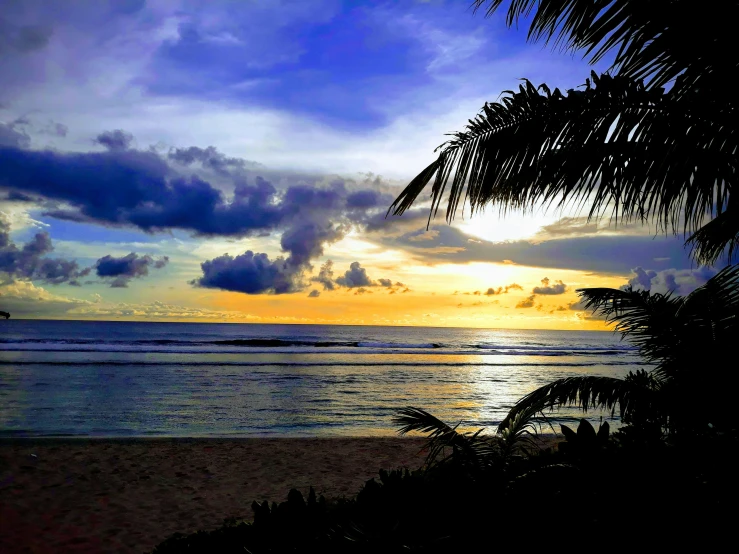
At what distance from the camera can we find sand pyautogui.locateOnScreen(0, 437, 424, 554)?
5.82m

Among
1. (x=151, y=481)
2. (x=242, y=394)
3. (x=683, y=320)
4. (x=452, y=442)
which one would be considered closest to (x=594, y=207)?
(x=452, y=442)

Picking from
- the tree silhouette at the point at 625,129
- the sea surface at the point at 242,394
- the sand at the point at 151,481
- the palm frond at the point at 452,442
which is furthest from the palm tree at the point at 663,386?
the sea surface at the point at 242,394

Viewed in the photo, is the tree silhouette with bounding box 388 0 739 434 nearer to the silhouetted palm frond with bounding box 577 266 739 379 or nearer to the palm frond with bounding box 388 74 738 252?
the palm frond with bounding box 388 74 738 252

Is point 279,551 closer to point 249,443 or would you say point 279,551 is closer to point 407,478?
point 407,478

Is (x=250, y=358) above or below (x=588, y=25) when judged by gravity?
below

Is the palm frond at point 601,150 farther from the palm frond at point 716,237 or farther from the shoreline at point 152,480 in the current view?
the shoreline at point 152,480

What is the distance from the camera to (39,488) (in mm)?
7273

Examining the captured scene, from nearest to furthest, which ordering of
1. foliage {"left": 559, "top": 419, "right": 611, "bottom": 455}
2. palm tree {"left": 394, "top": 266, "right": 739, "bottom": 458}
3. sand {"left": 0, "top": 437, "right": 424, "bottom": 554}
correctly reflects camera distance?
foliage {"left": 559, "top": 419, "right": 611, "bottom": 455} → palm tree {"left": 394, "top": 266, "right": 739, "bottom": 458} → sand {"left": 0, "top": 437, "right": 424, "bottom": 554}

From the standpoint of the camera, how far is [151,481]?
25.4 ft

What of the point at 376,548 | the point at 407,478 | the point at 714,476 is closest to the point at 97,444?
the point at 407,478

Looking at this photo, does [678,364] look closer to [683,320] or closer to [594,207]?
[683,320]

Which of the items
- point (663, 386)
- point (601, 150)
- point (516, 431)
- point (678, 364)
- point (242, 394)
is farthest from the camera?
point (242, 394)

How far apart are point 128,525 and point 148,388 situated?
1370 centimetres

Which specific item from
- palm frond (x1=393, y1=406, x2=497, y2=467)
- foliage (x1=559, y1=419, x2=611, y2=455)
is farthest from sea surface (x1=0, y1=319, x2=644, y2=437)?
foliage (x1=559, y1=419, x2=611, y2=455)
